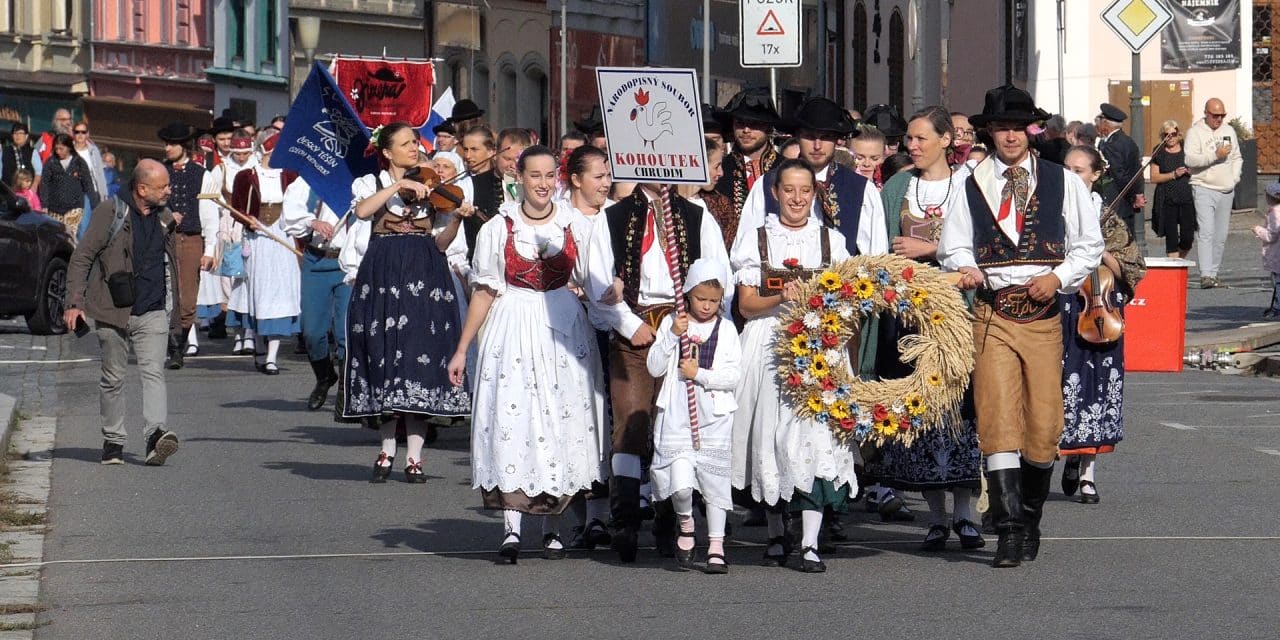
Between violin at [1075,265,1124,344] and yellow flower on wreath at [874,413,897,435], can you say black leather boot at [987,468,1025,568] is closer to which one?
yellow flower on wreath at [874,413,897,435]

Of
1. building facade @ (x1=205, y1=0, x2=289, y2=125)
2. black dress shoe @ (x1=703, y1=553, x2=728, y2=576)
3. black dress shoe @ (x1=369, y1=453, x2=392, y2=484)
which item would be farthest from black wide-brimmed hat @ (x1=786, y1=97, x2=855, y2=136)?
building facade @ (x1=205, y1=0, x2=289, y2=125)

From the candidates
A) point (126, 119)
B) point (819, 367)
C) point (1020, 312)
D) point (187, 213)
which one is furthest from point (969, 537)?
point (126, 119)

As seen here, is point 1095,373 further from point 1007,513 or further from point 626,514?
point 626,514

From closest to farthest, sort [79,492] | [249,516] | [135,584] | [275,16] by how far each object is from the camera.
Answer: [135,584] → [249,516] → [79,492] → [275,16]

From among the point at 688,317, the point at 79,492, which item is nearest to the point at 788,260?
the point at 688,317

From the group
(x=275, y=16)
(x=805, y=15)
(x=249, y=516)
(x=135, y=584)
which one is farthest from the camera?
(x=275, y=16)

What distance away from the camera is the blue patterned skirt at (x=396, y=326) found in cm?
1354

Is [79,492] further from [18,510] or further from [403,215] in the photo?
[403,215]

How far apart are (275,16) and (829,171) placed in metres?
49.7

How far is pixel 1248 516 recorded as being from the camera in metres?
11.6

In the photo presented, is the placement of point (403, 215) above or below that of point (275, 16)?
below

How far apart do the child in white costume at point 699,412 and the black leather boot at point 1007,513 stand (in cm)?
111

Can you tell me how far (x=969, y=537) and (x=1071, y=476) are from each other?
1.87m

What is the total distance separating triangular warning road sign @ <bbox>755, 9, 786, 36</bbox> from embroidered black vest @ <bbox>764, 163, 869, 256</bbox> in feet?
36.4
